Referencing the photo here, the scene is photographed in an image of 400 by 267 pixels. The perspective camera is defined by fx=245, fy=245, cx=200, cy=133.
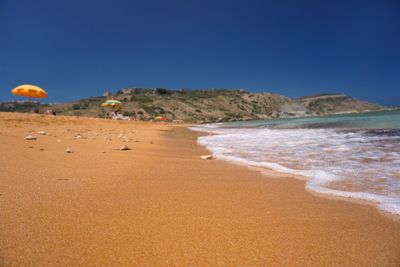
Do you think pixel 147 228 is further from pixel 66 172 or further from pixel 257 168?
pixel 257 168

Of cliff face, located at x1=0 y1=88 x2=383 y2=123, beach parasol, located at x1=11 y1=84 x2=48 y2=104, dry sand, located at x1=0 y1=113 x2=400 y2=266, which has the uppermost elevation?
cliff face, located at x1=0 y1=88 x2=383 y2=123

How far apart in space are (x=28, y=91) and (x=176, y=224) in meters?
20.6

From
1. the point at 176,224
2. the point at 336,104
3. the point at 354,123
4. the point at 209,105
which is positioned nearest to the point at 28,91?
the point at 176,224

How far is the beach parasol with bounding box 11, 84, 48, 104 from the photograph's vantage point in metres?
17.4

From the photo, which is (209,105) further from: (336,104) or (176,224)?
(176,224)

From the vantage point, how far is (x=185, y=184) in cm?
259

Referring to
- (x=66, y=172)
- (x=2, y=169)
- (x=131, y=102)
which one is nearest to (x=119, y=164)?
(x=66, y=172)

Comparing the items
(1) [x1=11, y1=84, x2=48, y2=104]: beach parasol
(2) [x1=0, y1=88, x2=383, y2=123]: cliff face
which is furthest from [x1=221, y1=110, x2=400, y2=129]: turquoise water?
(2) [x1=0, y1=88, x2=383, y2=123]: cliff face

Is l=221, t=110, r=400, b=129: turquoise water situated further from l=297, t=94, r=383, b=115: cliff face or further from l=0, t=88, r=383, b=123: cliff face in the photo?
l=297, t=94, r=383, b=115: cliff face

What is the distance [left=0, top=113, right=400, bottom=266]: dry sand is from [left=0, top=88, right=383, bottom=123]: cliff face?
55.0m

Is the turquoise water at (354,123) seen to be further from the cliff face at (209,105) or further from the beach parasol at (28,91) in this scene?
the cliff face at (209,105)

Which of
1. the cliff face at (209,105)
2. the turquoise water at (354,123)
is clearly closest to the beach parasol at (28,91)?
the turquoise water at (354,123)

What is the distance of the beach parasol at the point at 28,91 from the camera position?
1744 centimetres

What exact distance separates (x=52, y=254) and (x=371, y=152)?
4950 mm
